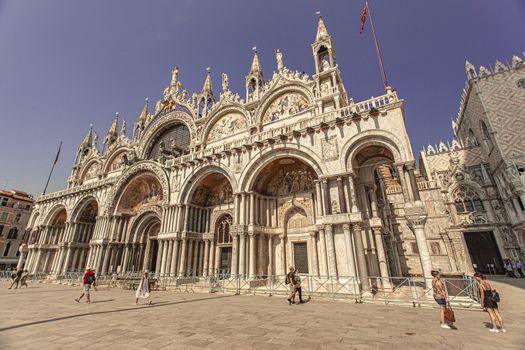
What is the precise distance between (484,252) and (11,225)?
68.8 meters

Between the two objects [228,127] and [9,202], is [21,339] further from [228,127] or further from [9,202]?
[9,202]

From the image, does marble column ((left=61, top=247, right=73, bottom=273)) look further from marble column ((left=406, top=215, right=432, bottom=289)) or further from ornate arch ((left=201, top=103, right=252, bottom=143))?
marble column ((left=406, top=215, right=432, bottom=289))

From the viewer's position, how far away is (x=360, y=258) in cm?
1214

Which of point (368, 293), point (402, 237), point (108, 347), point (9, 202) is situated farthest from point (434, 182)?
point (9, 202)

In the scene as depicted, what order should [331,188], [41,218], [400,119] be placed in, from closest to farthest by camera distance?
[400,119]
[331,188]
[41,218]

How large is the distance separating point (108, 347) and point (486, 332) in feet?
27.3

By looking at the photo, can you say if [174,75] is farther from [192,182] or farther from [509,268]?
[509,268]

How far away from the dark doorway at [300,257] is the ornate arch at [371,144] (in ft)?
20.5

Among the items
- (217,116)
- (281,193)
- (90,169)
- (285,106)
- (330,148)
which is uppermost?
(217,116)

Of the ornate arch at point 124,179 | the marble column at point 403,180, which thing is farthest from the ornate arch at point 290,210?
the ornate arch at point 124,179

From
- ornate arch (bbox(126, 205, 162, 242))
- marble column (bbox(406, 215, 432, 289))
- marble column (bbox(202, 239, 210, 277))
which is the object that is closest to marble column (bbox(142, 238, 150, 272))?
ornate arch (bbox(126, 205, 162, 242))

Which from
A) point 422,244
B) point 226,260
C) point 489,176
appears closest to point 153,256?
point 226,260

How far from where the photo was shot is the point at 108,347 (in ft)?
14.8

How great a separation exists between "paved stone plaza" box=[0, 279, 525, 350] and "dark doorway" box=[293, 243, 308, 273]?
742 cm
